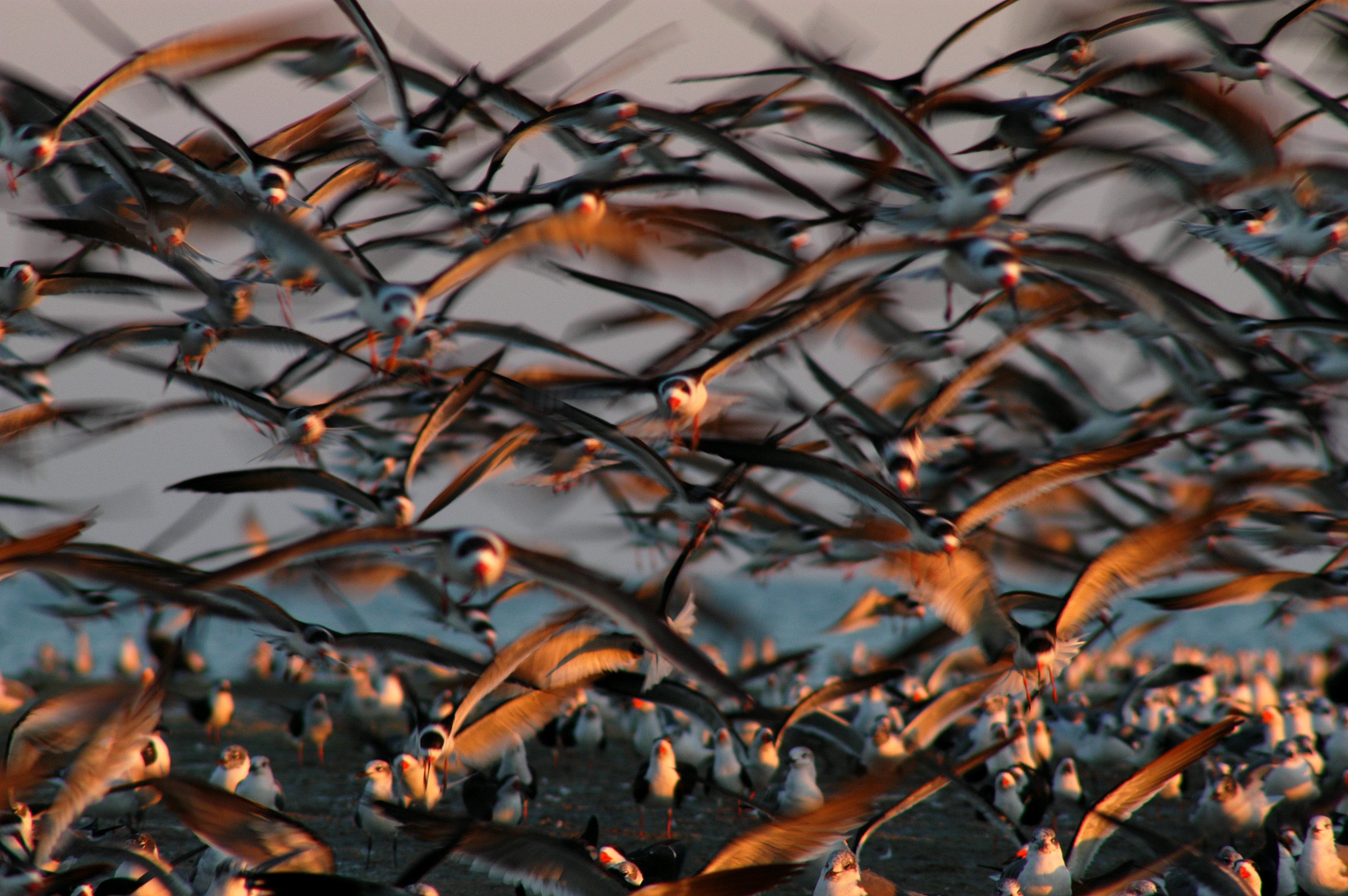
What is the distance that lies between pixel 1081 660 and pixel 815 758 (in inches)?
201

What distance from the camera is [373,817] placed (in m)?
8.88

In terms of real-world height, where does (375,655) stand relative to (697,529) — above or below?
below

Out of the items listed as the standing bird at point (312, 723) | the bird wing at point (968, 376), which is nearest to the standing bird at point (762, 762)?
the bird wing at point (968, 376)

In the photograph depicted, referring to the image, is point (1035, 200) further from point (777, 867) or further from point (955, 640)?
point (777, 867)

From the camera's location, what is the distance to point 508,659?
7215 millimetres

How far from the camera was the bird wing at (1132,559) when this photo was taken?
287 inches

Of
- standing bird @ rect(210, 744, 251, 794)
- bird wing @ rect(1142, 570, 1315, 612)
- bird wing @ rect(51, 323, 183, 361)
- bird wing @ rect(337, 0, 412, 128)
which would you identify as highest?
bird wing @ rect(337, 0, 412, 128)

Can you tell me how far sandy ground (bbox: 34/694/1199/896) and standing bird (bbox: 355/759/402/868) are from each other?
0.35ft

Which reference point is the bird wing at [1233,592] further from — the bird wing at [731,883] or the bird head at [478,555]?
the bird head at [478,555]

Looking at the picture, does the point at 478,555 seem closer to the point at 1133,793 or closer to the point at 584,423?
the point at 584,423

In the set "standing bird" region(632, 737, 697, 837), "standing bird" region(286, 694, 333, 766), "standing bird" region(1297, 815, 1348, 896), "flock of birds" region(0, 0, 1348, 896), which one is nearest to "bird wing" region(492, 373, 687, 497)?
"flock of birds" region(0, 0, 1348, 896)

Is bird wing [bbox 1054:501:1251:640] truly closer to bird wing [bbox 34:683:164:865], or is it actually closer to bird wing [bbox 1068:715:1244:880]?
bird wing [bbox 1068:715:1244:880]

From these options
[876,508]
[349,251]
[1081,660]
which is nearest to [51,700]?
[349,251]

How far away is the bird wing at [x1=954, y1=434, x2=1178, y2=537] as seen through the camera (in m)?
7.49
